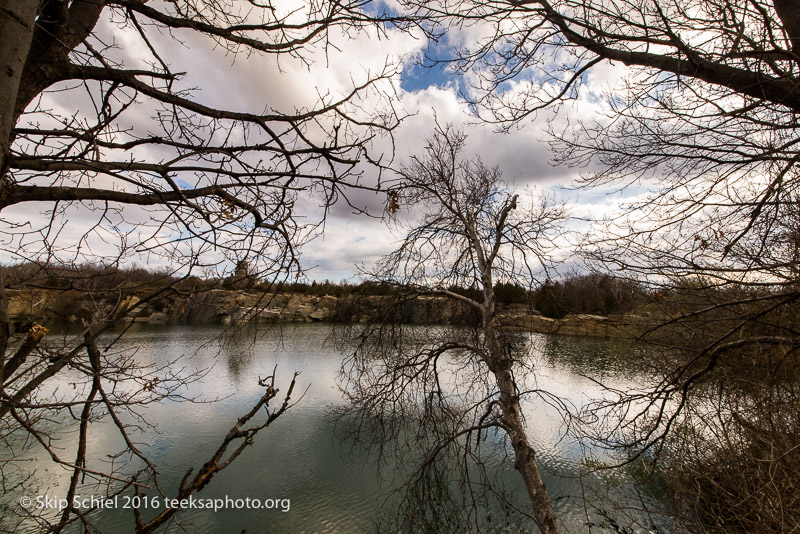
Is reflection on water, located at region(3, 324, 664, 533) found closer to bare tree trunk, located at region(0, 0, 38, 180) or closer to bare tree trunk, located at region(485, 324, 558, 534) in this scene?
bare tree trunk, located at region(485, 324, 558, 534)

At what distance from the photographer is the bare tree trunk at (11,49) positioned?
968mm

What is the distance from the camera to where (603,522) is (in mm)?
6531

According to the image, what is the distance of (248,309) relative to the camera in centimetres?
191

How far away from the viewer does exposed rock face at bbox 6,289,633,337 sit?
5.76 feet

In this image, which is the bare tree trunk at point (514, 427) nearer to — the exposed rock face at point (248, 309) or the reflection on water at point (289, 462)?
the reflection on water at point (289, 462)

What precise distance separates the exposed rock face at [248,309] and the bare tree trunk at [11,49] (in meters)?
0.66

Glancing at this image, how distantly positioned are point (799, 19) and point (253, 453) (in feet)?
33.3

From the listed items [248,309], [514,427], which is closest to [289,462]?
[514,427]

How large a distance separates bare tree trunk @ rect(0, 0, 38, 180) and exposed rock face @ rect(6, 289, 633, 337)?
660 millimetres

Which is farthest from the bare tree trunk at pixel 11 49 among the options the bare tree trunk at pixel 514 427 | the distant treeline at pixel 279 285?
the bare tree trunk at pixel 514 427

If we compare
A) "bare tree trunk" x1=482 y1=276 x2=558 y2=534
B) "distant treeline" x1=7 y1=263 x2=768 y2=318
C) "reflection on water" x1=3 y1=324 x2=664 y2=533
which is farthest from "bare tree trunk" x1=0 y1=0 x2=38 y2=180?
"bare tree trunk" x1=482 y1=276 x2=558 y2=534

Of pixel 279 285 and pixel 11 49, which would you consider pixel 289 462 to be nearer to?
pixel 279 285

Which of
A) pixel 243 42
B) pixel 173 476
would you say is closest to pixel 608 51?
pixel 243 42

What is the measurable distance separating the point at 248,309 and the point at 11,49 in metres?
1.23
